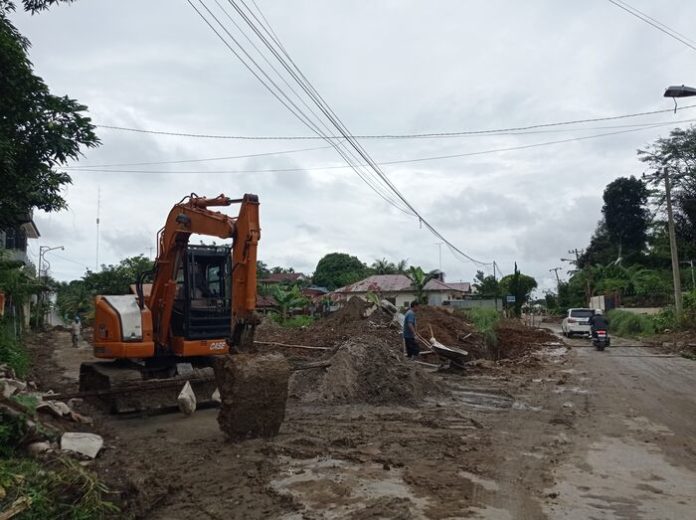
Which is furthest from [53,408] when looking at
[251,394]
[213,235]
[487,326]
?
[487,326]

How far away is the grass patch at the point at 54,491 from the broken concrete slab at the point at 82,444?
1120 mm

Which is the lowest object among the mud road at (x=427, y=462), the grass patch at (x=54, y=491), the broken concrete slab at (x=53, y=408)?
the mud road at (x=427, y=462)

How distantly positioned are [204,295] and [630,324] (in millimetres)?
29547

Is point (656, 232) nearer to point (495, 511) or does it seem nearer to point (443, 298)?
point (443, 298)

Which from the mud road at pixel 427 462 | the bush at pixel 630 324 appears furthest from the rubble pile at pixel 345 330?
the bush at pixel 630 324

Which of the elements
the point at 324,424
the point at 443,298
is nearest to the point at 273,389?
the point at 324,424

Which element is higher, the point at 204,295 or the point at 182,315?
the point at 204,295

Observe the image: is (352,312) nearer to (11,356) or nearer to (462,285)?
(11,356)

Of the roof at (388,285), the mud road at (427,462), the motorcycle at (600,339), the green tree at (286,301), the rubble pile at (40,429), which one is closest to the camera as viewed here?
the mud road at (427,462)

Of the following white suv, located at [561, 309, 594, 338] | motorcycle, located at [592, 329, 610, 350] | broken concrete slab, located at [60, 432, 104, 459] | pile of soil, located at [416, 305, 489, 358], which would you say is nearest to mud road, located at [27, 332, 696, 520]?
→ broken concrete slab, located at [60, 432, 104, 459]

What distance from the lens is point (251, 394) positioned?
27.3ft

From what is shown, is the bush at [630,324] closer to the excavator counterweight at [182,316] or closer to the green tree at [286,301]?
the green tree at [286,301]

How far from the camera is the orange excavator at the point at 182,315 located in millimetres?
10695

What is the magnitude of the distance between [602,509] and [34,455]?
578cm
